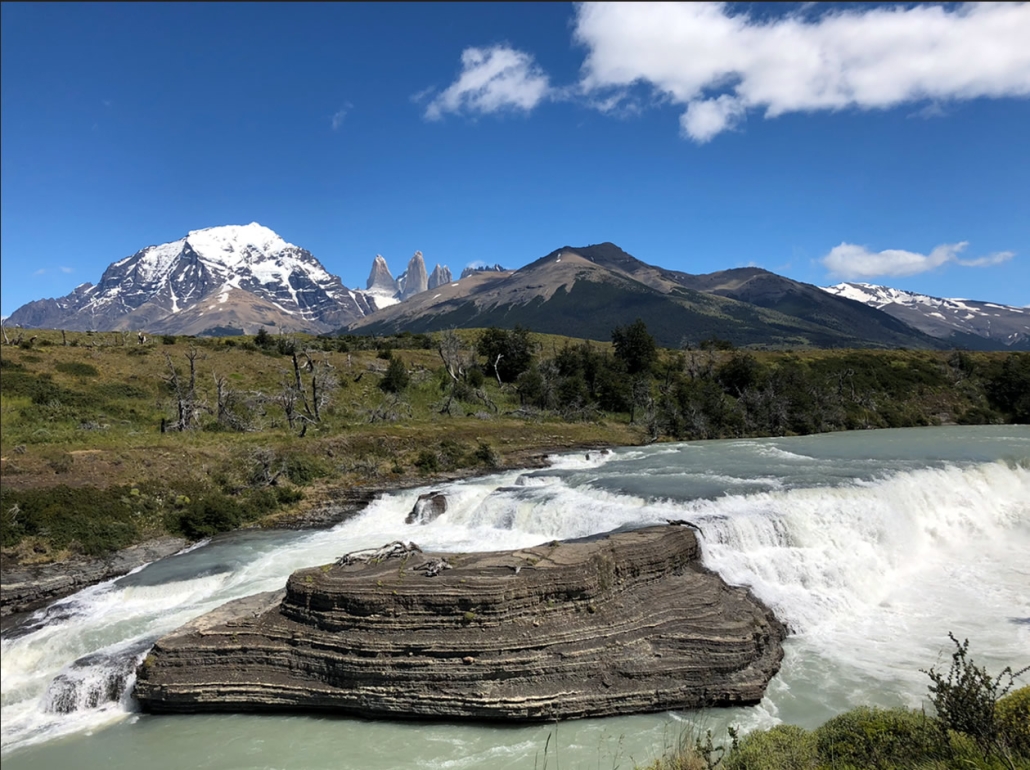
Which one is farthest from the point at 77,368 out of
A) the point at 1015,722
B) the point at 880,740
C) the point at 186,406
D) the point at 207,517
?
the point at 1015,722

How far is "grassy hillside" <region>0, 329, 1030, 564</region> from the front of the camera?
74.9 feet

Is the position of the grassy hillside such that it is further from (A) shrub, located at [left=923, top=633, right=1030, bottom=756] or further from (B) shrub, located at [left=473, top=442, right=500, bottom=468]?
(A) shrub, located at [left=923, top=633, right=1030, bottom=756]

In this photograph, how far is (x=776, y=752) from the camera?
7.71m

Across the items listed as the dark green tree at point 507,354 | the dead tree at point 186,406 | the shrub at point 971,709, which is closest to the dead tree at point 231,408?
the dead tree at point 186,406

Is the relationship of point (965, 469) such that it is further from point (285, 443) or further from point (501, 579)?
point (285, 443)

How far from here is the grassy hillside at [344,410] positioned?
74.9 feet

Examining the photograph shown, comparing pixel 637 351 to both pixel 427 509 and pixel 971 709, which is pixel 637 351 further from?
pixel 971 709

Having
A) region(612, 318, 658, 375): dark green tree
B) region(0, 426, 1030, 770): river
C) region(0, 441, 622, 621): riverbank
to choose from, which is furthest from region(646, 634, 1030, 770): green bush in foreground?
region(612, 318, 658, 375): dark green tree

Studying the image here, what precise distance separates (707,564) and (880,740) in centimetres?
906

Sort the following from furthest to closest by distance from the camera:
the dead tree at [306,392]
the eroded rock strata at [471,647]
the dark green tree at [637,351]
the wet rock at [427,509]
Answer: the dark green tree at [637,351], the dead tree at [306,392], the wet rock at [427,509], the eroded rock strata at [471,647]

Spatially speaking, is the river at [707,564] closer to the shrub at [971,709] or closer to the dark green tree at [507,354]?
the shrub at [971,709]

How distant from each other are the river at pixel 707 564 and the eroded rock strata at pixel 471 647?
17.9 inches

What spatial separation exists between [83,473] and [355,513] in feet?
36.8

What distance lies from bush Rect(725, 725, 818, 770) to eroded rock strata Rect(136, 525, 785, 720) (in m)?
3.42
